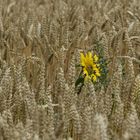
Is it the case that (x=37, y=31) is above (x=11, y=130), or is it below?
above

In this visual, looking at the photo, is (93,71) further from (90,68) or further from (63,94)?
(63,94)

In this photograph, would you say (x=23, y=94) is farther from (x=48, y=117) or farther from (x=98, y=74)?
(x=98, y=74)

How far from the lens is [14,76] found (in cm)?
204

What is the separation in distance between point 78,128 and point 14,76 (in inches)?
24.2

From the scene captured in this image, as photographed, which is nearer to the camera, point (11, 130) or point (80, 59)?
point (11, 130)

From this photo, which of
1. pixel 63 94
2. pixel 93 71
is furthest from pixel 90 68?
pixel 63 94

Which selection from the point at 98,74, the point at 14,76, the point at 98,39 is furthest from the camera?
the point at 98,39

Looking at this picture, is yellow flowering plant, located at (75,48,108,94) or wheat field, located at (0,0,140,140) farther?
yellow flowering plant, located at (75,48,108,94)

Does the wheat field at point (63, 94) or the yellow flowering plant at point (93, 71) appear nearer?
the wheat field at point (63, 94)

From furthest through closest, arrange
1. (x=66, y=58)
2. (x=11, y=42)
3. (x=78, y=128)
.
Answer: (x=11, y=42) → (x=66, y=58) → (x=78, y=128)

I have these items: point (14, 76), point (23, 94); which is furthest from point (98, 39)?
point (23, 94)

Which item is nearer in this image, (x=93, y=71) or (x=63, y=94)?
(x=63, y=94)

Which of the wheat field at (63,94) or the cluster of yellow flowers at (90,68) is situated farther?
the cluster of yellow flowers at (90,68)

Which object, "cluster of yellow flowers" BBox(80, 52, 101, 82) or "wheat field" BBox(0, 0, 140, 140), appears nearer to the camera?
"wheat field" BBox(0, 0, 140, 140)
